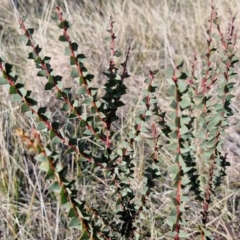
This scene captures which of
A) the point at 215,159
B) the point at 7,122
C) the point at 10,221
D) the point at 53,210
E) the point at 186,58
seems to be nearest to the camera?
the point at 215,159

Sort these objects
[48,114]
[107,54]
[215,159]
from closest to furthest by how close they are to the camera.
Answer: [48,114]
[215,159]
[107,54]

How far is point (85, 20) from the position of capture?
12.4ft

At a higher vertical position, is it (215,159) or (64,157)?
(215,159)

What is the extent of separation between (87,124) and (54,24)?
2610 millimetres

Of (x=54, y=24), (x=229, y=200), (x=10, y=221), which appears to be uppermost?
(x=54, y=24)

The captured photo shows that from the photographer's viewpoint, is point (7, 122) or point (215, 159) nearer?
point (215, 159)

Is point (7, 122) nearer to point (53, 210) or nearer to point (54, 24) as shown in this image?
point (53, 210)

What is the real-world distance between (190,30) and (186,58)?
0.53m

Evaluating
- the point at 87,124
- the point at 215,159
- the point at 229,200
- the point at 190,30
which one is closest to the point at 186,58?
the point at 190,30

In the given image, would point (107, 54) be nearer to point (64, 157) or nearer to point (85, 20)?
point (85, 20)

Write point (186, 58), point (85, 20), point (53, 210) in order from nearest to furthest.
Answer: point (53, 210) < point (186, 58) < point (85, 20)

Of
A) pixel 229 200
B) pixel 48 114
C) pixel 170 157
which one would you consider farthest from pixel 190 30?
pixel 48 114

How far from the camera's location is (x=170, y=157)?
2.20 meters

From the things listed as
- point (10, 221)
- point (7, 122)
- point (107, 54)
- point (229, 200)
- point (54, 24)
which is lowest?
point (10, 221)
